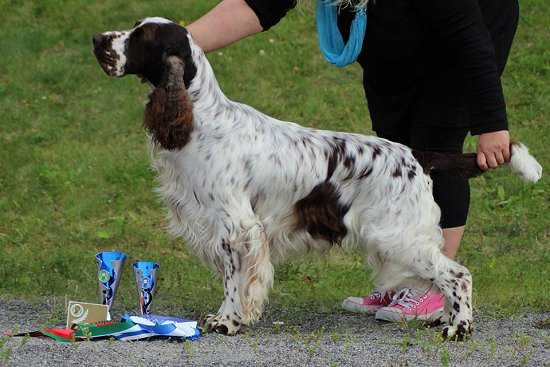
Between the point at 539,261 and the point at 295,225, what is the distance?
2636 millimetres

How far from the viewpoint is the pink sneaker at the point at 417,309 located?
5.24 meters

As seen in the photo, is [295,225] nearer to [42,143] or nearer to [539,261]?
[539,261]

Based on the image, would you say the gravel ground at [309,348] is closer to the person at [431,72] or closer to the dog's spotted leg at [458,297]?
the dog's spotted leg at [458,297]

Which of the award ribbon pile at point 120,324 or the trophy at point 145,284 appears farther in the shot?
the trophy at point 145,284

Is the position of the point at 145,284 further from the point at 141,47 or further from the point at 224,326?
the point at 141,47

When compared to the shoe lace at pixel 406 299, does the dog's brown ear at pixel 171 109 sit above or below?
above

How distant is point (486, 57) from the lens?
480 cm

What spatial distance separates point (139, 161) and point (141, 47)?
415cm

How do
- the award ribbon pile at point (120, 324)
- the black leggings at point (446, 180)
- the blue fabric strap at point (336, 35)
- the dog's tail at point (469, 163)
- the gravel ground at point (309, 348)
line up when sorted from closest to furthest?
the gravel ground at point (309, 348) < the award ribbon pile at point (120, 324) < the dog's tail at point (469, 163) < the blue fabric strap at point (336, 35) < the black leggings at point (446, 180)

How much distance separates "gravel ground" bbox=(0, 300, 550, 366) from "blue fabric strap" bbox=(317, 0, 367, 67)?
4.25 feet

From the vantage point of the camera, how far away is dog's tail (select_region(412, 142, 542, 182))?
4.86 meters

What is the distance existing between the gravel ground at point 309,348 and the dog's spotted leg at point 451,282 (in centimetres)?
11

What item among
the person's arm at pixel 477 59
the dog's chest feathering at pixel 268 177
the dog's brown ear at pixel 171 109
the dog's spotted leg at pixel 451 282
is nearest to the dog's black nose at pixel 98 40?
the dog's brown ear at pixel 171 109

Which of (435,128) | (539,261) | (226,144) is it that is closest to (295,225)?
(226,144)
